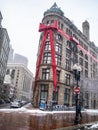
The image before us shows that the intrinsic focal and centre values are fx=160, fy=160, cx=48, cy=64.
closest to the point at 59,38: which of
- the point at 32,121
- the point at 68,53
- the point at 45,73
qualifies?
the point at 68,53

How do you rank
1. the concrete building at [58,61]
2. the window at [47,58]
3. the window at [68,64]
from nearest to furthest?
the concrete building at [58,61] < the window at [47,58] < the window at [68,64]

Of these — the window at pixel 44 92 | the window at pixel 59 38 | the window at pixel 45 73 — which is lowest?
the window at pixel 44 92

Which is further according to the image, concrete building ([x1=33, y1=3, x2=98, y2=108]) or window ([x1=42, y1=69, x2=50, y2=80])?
window ([x1=42, y1=69, x2=50, y2=80])

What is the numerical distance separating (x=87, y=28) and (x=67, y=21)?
22.3 m

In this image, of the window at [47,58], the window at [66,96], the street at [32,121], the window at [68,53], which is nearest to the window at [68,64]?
the window at [68,53]

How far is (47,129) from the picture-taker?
10.6m

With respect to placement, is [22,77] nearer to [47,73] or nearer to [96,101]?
[96,101]

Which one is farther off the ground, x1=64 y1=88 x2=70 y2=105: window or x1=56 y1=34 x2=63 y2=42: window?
x1=56 y1=34 x2=63 y2=42: window

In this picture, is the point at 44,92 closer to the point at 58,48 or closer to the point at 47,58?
the point at 47,58

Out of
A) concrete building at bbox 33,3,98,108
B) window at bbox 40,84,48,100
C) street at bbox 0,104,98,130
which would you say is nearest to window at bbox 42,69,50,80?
concrete building at bbox 33,3,98,108

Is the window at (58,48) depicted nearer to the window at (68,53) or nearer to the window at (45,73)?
the window at (68,53)

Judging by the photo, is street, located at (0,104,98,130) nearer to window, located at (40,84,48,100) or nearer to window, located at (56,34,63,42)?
window, located at (40,84,48,100)

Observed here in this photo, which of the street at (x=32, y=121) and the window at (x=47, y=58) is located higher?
the window at (x=47, y=58)

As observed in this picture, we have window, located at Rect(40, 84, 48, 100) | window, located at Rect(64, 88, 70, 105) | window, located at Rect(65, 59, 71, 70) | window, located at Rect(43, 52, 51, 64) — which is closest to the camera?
window, located at Rect(40, 84, 48, 100)
